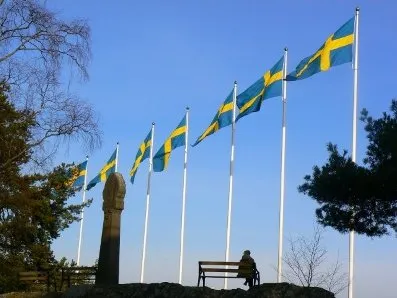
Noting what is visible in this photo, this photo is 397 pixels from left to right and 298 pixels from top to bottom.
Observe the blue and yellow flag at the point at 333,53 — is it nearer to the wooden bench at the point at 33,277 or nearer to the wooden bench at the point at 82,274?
the wooden bench at the point at 82,274

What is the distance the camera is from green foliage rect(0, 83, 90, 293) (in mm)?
22906

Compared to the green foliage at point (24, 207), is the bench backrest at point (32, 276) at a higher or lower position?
lower

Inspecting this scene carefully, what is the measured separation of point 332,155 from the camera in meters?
17.6

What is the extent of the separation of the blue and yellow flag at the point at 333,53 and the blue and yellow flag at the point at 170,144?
10.7m

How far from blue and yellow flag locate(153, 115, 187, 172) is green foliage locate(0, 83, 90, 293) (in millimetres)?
4509

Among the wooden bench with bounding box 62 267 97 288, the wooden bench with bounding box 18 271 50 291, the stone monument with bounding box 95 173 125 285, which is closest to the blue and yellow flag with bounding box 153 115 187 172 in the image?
the wooden bench with bounding box 62 267 97 288

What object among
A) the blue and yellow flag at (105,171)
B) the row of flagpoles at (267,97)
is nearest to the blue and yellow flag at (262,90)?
the row of flagpoles at (267,97)

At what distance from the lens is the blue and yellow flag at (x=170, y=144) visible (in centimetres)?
3400

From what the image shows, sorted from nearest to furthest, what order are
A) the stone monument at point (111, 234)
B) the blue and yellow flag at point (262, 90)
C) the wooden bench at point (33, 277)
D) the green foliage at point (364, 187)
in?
1. the green foliage at point (364, 187)
2. the stone monument at point (111, 234)
3. the wooden bench at point (33, 277)
4. the blue and yellow flag at point (262, 90)

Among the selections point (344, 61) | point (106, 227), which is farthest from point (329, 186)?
point (344, 61)

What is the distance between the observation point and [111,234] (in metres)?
18.6

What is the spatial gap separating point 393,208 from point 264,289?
15.8 feet

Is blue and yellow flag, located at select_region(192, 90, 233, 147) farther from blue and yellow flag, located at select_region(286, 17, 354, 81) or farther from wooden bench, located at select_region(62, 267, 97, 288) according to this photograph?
wooden bench, located at select_region(62, 267, 97, 288)

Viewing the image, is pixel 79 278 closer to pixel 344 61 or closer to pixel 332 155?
pixel 332 155
